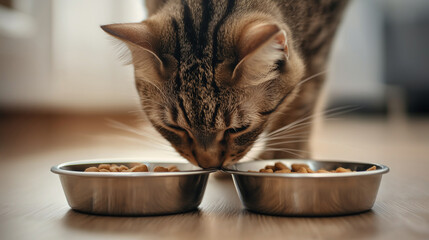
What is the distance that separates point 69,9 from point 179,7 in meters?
2.70

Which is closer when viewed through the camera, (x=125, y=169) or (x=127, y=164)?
(x=125, y=169)

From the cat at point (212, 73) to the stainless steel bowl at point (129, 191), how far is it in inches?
6.7

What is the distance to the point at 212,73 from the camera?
3.60 feet

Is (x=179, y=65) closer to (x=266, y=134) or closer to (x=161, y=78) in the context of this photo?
(x=161, y=78)

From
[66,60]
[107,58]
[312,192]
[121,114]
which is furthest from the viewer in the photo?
[121,114]

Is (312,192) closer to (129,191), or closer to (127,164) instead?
(129,191)

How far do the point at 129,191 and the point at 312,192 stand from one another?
40 centimetres

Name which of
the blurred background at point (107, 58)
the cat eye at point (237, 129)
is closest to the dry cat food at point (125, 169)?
the cat eye at point (237, 129)

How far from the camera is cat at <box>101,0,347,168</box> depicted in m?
1.07

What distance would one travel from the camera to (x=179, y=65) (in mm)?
1137

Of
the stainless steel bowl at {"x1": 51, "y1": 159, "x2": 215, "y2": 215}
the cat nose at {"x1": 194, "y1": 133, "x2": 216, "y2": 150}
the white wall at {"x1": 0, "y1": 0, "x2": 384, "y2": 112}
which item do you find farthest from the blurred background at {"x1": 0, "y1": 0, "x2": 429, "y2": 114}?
the stainless steel bowl at {"x1": 51, "y1": 159, "x2": 215, "y2": 215}

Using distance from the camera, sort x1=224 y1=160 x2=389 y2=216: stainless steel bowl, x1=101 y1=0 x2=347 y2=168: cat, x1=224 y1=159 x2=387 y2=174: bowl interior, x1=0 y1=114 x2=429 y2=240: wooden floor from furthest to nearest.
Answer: x1=224 y1=159 x2=387 y2=174: bowl interior → x1=101 y1=0 x2=347 y2=168: cat → x1=224 y1=160 x2=389 y2=216: stainless steel bowl → x1=0 y1=114 x2=429 y2=240: wooden floor

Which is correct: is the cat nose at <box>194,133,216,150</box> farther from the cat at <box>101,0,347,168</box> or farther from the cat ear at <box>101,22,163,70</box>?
the cat ear at <box>101,22,163,70</box>

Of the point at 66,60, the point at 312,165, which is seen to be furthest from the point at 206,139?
the point at 66,60
